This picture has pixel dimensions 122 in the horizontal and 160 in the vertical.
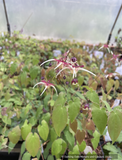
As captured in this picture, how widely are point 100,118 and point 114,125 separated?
4 cm

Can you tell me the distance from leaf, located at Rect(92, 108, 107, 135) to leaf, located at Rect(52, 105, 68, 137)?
0.09 m

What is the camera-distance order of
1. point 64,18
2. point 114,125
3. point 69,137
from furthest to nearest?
point 64,18 → point 69,137 → point 114,125

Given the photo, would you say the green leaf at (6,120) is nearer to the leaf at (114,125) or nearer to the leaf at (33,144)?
the leaf at (33,144)

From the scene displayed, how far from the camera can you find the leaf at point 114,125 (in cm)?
30

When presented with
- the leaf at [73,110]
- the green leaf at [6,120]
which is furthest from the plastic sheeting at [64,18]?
the leaf at [73,110]

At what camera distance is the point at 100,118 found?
33 centimetres

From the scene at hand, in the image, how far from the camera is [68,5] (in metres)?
1.79

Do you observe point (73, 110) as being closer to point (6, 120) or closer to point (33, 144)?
point (33, 144)

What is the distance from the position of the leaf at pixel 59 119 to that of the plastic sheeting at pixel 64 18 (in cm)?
182

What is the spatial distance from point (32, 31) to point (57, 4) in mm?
608

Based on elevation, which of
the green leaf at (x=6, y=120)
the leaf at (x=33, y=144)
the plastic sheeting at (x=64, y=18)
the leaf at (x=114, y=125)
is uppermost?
the plastic sheeting at (x=64, y=18)

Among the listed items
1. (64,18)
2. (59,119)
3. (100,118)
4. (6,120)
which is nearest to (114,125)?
(100,118)

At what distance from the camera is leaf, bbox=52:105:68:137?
33cm

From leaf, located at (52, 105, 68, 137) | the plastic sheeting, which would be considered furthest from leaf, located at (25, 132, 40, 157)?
the plastic sheeting
